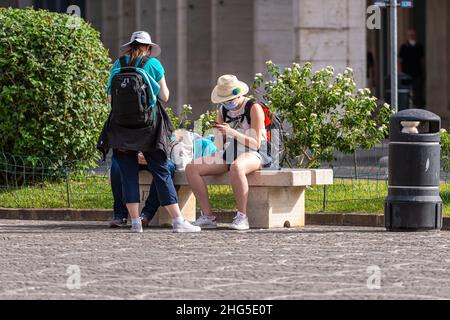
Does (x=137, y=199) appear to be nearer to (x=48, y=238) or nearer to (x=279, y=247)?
(x=48, y=238)

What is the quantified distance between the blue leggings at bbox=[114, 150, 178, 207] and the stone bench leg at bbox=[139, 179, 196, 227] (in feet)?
2.72

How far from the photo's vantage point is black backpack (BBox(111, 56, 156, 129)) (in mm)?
12531

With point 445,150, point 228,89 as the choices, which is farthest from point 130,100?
point 445,150

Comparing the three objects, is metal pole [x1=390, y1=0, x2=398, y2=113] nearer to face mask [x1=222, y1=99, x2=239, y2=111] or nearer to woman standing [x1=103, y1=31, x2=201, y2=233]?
face mask [x1=222, y1=99, x2=239, y2=111]

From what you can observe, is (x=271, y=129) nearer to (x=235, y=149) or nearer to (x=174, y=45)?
(x=235, y=149)

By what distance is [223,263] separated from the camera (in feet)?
33.8

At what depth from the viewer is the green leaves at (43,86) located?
1625cm

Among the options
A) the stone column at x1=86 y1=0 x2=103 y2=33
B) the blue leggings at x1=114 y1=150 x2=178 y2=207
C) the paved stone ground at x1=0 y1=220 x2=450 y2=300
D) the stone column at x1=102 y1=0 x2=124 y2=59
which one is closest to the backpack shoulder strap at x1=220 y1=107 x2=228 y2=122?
the blue leggings at x1=114 y1=150 x2=178 y2=207

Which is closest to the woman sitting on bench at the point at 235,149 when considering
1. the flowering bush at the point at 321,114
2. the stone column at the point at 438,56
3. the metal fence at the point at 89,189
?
the metal fence at the point at 89,189

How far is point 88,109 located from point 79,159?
0.64m

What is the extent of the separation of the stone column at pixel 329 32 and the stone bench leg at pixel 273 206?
422 inches

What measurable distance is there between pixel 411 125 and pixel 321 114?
92.8 inches
